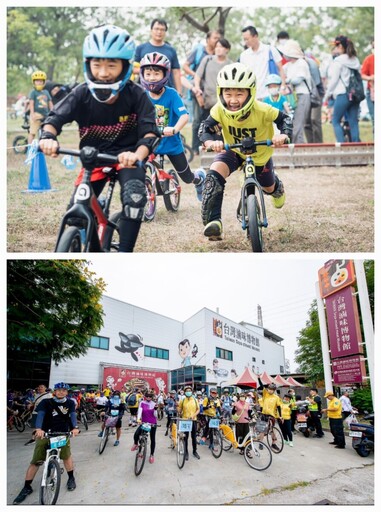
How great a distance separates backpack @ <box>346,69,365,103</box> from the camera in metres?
11.2

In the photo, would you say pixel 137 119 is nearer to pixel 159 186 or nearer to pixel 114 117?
pixel 114 117

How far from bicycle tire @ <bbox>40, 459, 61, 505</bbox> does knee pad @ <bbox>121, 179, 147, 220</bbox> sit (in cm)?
332

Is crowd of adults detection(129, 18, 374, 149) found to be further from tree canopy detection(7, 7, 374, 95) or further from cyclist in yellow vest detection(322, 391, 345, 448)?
cyclist in yellow vest detection(322, 391, 345, 448)

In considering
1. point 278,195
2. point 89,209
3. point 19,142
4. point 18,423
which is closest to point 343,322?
point 278,195

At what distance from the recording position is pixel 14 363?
28.3 feet

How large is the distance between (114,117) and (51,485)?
15.0 feet

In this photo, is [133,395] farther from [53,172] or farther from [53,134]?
[53,134]

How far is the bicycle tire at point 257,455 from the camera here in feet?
22.1

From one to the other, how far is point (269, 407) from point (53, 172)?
7365 millimetres

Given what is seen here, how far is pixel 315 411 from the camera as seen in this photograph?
9.92 m

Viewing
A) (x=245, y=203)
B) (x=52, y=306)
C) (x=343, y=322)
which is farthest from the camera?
(x=343, y=322)

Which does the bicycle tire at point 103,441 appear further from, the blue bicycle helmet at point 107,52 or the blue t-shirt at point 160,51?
the blue t-shirt at point 160,51

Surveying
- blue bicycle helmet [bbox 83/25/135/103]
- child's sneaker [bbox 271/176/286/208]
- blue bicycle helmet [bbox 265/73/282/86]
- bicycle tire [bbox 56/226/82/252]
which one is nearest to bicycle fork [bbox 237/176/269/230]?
child's sneaker [bbox 271/176/286/208]

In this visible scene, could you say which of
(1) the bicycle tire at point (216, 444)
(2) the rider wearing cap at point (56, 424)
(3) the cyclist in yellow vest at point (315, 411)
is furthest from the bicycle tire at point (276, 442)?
(2) the rider wearing cap at point (56, 424)
